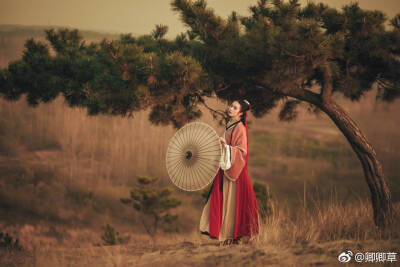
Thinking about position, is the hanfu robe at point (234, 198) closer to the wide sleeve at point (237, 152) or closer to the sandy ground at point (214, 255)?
the wide sleeve at point (237, 152)

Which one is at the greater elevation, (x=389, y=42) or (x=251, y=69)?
(x=389, y=42)

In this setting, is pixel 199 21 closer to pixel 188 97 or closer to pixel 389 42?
pixel 188 97

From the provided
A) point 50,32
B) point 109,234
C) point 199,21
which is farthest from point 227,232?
point 109,234

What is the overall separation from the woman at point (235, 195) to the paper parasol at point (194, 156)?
0.93ft

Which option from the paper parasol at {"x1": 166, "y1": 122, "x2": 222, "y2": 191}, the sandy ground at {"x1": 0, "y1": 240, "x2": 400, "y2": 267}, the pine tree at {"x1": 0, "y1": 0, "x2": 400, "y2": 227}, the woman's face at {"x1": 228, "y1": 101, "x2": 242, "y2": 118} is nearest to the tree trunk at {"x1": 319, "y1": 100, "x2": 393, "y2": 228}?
the pine tree at {"x1": 0, "y1": 0, "x2": 400, "y2": 227}

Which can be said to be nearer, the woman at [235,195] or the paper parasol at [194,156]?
the paper parasol at [194,156]

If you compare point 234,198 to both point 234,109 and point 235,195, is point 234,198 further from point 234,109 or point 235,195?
point 234,109

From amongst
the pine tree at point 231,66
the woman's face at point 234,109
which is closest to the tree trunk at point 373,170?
the pine tree at point 231,66

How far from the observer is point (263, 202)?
9000 millimetres

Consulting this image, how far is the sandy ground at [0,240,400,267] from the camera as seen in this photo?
3873 millimetres

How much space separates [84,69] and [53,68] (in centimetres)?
44

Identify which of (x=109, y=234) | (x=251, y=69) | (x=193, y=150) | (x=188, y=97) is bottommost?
(x=109, y=234)

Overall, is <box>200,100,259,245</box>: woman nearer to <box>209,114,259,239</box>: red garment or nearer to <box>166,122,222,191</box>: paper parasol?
<box>209,114,259,239</box>: red garment

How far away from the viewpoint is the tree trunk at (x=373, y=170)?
4.96 metres
